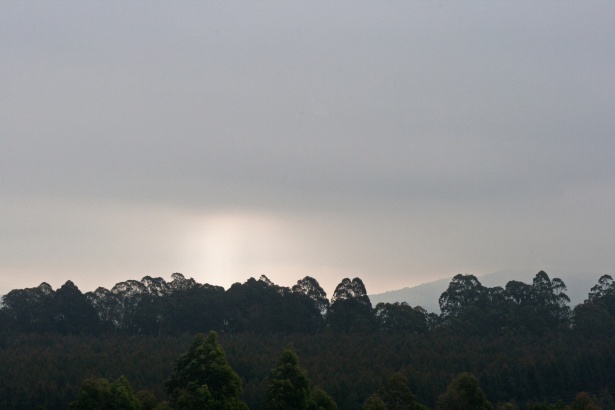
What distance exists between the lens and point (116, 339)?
74.1m

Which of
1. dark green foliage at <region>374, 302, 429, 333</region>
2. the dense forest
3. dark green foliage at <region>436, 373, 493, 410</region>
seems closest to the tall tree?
the dense forest

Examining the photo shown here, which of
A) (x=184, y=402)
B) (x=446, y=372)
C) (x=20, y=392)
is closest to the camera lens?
(x=184, y=402)

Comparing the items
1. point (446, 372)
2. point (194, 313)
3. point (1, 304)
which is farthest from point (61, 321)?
point (446, 372)

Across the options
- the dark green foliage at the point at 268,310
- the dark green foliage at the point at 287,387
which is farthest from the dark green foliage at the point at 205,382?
the dark green foliage at the point at 268,310

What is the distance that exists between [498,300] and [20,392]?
51603mm

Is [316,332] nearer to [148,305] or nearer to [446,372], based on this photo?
[148,305]

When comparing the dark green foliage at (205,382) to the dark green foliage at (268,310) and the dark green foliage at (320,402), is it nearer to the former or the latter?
the dark green foliage at (320,402)

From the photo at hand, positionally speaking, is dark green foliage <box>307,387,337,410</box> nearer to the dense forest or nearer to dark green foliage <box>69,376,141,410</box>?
the dense forest

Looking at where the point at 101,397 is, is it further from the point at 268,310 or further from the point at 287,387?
the point at 268,310

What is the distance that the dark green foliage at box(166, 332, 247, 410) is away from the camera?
34875 millimetres

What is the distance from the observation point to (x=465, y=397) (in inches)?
A: 1658

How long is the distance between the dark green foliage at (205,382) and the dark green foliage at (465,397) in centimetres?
1246

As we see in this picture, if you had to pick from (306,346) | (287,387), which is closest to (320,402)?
(287,387)

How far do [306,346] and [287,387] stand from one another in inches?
1172
